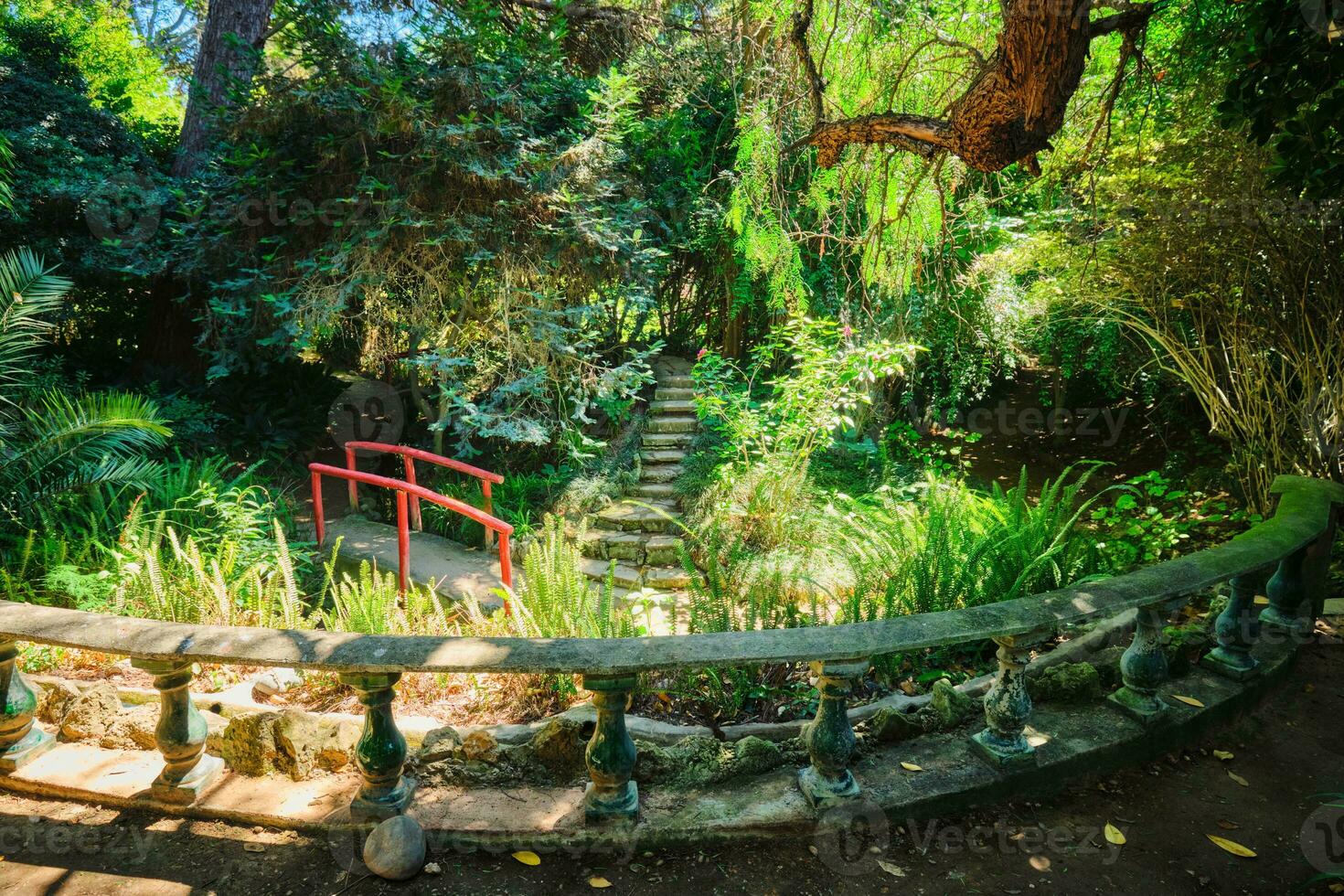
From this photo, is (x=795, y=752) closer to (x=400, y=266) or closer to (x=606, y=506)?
(x=606, y=506)

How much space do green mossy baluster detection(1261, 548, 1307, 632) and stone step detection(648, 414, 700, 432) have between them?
16.5ft

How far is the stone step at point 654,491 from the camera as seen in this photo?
6.47m

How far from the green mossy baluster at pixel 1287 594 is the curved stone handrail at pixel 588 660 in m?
0.88

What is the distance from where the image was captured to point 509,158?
588cm

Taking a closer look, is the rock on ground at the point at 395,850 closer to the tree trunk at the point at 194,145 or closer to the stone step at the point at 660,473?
the stone step at the point at 660,473

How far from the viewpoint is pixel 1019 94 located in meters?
2.52

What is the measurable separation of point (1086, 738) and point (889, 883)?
0.89 metres

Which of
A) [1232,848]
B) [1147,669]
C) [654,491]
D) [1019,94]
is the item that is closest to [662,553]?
[654,491]

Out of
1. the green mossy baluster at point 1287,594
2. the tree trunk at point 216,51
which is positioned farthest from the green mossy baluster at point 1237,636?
the tree trunk at point 216,51

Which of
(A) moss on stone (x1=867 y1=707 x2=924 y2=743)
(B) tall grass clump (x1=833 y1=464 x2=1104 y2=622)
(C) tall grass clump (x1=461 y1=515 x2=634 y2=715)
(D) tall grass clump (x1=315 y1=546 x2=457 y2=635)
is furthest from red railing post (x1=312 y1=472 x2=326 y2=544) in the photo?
(A) moss on stone (x1=867 y1=707 x2=924 y2=743)

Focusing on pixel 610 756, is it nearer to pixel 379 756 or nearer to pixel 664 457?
pixel 379 756

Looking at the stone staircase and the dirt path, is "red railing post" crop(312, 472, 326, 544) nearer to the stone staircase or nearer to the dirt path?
the stone staircase

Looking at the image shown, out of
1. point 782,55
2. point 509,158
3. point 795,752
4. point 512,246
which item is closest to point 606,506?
point 512,246

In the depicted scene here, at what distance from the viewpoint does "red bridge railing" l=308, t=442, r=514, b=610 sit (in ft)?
14.1
